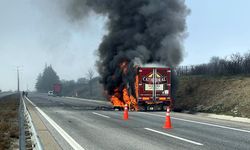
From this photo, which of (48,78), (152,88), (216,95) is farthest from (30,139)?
(48,78)

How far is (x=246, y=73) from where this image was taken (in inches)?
1326

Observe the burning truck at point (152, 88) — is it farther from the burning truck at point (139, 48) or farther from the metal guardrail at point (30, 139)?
the metal guardrail at point (30, 139)

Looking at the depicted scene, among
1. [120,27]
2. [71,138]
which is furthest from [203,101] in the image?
[71,138]

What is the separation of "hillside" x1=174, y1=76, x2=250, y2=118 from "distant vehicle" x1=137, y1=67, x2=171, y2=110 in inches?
87.6

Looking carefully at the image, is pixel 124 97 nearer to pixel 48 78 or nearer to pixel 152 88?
pixel 152 88

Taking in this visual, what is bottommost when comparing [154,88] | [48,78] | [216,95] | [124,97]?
[124,97]

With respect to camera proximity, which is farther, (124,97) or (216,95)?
(124,97)

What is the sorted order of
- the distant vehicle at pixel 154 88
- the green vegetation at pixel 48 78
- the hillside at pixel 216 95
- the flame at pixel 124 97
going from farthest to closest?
the green vegetation at pixel 48 78
the flame at pixel 124 97
the distant vehicle at pixel 154 88
the hillside at pixel 216 95

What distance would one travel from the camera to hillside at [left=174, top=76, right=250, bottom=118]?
81.0ft

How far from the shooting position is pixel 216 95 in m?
29.4

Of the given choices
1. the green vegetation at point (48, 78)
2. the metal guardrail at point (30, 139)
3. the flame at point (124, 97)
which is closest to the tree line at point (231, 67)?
the flame at point (124, 97)

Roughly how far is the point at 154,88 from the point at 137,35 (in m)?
8.57

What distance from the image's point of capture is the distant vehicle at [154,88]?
27.8 meters

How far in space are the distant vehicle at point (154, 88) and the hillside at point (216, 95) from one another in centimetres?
222
